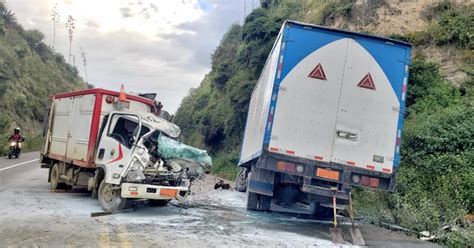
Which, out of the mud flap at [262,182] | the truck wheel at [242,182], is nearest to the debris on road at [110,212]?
the mud flap at [262,182]

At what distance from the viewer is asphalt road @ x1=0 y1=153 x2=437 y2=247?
23.3 ft

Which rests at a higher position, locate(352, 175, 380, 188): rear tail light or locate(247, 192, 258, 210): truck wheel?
locate(352, 175, 380, 188): rear tail light

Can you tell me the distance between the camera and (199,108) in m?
51.6

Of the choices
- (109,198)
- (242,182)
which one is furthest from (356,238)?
(242,182)

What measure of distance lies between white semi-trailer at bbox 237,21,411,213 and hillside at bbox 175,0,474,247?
6.67 ft

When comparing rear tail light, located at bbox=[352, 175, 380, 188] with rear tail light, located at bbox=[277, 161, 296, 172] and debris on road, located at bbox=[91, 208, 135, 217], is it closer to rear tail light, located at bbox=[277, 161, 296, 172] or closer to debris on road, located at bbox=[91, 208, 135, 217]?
rear tail light, located at bbox=[277, 161, 296, 172]

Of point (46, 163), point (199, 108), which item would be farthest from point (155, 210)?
point (199, 108)

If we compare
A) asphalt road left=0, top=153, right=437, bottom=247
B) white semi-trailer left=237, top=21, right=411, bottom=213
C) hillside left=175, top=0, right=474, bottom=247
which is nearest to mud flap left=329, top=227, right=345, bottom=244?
asphalt road left=0, top=153, right=437, bottom=247

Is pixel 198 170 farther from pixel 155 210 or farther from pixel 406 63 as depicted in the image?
pixel 406 63

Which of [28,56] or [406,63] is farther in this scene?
[28,56]

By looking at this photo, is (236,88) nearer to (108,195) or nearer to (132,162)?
(108,195)

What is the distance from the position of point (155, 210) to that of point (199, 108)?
41210mm

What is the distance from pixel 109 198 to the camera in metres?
9.99

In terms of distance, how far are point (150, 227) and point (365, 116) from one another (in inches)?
180
